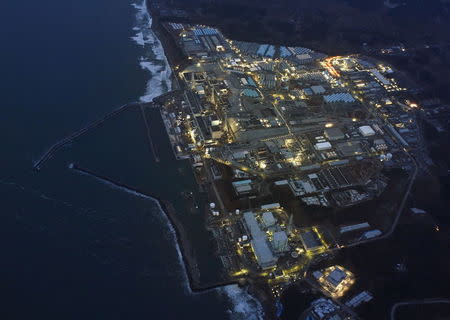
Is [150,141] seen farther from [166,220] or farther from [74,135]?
[166,220]

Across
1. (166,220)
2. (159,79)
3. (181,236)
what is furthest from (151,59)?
(181,236)

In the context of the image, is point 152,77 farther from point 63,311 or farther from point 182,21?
point 63,311

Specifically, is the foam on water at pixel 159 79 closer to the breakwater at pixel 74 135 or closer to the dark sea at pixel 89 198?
the dark sea at pixel 89 198

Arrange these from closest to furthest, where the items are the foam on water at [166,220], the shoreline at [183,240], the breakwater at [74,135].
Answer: the shoreline at [183,240] < the foam on water at [166,220] < the breakwater at [74,135]

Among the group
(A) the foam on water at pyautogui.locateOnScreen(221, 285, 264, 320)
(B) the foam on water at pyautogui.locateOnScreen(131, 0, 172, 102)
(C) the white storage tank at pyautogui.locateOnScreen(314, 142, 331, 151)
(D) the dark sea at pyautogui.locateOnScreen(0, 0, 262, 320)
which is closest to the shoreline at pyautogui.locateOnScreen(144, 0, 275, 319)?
(A) the foam on water at pyautogui.locateOnScreen(221, 285, 264, 320)

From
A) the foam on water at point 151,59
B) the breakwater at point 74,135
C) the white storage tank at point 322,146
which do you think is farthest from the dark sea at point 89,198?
the white storage tank at point 322,146


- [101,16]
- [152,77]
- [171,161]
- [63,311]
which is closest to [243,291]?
[63,311]

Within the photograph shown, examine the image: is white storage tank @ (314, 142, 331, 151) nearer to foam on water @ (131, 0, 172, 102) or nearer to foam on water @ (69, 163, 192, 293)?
foam on water @ (69, 163, 192, 293)

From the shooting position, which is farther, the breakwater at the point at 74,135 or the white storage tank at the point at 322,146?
the white storage tank at the point at 322,146
